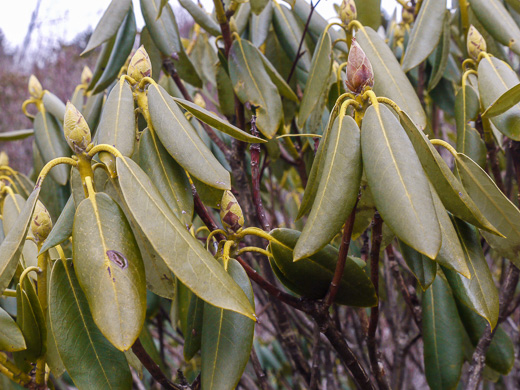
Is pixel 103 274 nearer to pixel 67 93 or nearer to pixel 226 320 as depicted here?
pixel 226 320

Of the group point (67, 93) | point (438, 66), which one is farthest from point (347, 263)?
point (67, 93)

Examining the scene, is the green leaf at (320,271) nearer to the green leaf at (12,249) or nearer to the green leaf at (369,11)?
the green leaf at (12,249)

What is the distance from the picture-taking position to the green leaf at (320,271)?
78cm

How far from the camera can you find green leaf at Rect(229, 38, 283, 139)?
109 cm

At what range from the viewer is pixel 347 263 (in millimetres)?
779

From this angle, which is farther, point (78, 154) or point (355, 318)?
point (355, 318)

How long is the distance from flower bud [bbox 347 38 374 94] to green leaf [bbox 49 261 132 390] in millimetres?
462

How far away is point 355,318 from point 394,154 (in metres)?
1.23

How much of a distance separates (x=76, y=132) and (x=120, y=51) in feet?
2.06

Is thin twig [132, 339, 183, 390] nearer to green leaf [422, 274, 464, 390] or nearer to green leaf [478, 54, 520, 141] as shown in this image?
green leaf [422, 274, 464, 390]

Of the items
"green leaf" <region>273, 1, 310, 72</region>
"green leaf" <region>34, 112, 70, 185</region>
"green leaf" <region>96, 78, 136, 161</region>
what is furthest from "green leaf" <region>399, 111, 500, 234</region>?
"green leaf" <region>34, 112, 70, 185</region>

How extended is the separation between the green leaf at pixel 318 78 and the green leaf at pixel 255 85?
0.21 ft

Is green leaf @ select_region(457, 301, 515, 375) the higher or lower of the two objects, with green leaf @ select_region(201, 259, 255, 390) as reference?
lower

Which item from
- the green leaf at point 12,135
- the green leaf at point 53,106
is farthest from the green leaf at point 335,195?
the green leaf at point 12,135
